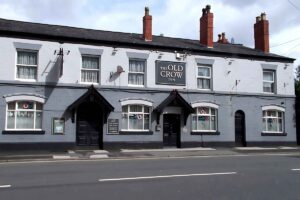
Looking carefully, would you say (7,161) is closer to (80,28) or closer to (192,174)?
(192,174)

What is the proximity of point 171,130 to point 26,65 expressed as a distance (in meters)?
9.46

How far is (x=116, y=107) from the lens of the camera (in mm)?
21906

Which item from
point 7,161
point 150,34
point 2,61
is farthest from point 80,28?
point 7,161

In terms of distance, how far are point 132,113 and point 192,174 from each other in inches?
446

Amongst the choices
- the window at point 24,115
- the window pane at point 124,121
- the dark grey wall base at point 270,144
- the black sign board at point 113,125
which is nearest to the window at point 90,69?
the black sign board at point 113,125

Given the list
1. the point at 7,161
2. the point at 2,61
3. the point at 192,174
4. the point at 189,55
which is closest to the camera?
the point at 192,174

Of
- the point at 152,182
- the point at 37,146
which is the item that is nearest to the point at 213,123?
the point at 37,146

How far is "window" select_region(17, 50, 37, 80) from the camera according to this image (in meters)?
20.4

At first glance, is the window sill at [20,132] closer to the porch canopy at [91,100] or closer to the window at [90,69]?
the porch canopy at [91,100]

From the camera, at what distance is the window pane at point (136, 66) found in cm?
2273

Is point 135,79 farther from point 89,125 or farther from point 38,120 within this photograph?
point 38,120

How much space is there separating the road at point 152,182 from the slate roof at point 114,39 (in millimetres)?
9789

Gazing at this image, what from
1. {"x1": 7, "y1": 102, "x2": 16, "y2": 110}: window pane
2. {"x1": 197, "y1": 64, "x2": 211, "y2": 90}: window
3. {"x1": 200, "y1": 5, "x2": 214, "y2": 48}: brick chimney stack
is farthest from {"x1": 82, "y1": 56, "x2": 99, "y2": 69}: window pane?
{"x1": 200, "y1": 5, "x2": 214, "y2": 48}: brick chimney stack

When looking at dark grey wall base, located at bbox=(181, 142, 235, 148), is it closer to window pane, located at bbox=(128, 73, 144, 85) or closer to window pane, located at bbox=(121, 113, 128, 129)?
window pane, located at bbox=(121, 113, 128, 129)
